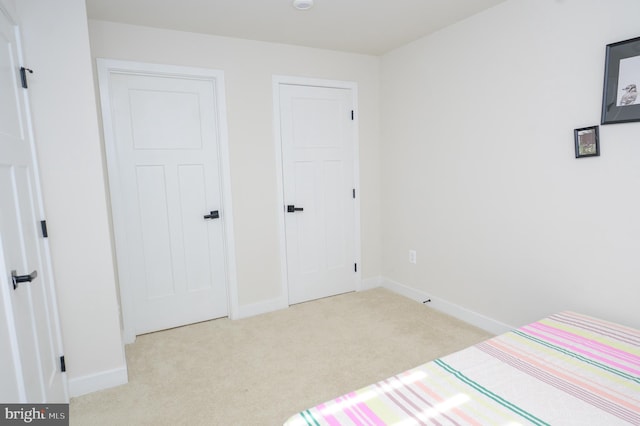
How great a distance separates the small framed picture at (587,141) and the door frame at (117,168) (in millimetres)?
2566

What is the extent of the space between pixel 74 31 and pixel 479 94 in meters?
2.75

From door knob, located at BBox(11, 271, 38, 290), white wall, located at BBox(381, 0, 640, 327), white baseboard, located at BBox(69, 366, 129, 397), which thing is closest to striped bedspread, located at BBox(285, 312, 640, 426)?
white wall, located at BBox(381, 0, 640, 327)

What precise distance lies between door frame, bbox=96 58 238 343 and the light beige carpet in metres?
0.31

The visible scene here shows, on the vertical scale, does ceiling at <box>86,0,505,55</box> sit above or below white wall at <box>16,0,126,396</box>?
above

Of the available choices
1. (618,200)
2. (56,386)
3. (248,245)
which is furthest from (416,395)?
(248,245)

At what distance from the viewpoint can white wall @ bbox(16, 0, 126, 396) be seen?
1.98 m

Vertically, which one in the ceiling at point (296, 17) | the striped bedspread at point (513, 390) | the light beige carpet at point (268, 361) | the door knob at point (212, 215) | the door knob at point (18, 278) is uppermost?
the ceiling at point (296, 17)

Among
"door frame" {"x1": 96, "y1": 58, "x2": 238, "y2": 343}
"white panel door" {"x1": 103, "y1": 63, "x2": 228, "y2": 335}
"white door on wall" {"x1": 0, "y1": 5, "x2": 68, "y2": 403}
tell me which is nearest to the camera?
"white door on wall" {"x1": 0, "y1": 5, "x2": 68, "y2": 403}

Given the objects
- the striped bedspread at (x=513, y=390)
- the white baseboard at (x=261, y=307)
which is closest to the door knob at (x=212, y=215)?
the white baseboard at (x=261, y=307)

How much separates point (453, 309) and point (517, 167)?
1335 millimetres

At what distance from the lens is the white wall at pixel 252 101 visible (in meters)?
2.85

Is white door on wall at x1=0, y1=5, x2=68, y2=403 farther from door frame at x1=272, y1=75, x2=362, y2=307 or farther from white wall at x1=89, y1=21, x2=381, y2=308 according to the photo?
door frame at x1=272, y1=75, x2=362, y2=307

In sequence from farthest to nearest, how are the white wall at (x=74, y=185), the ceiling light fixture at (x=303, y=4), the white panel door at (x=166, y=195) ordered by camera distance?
1. the white panel door at (x=166, y=195)
2. the ceiling light fixture at (x=303, y=4)
3. the white wall at (x=74, y=185)

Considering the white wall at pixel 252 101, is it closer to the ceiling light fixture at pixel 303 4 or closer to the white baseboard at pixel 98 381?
the ceiling light fixture at pixel 303 4
